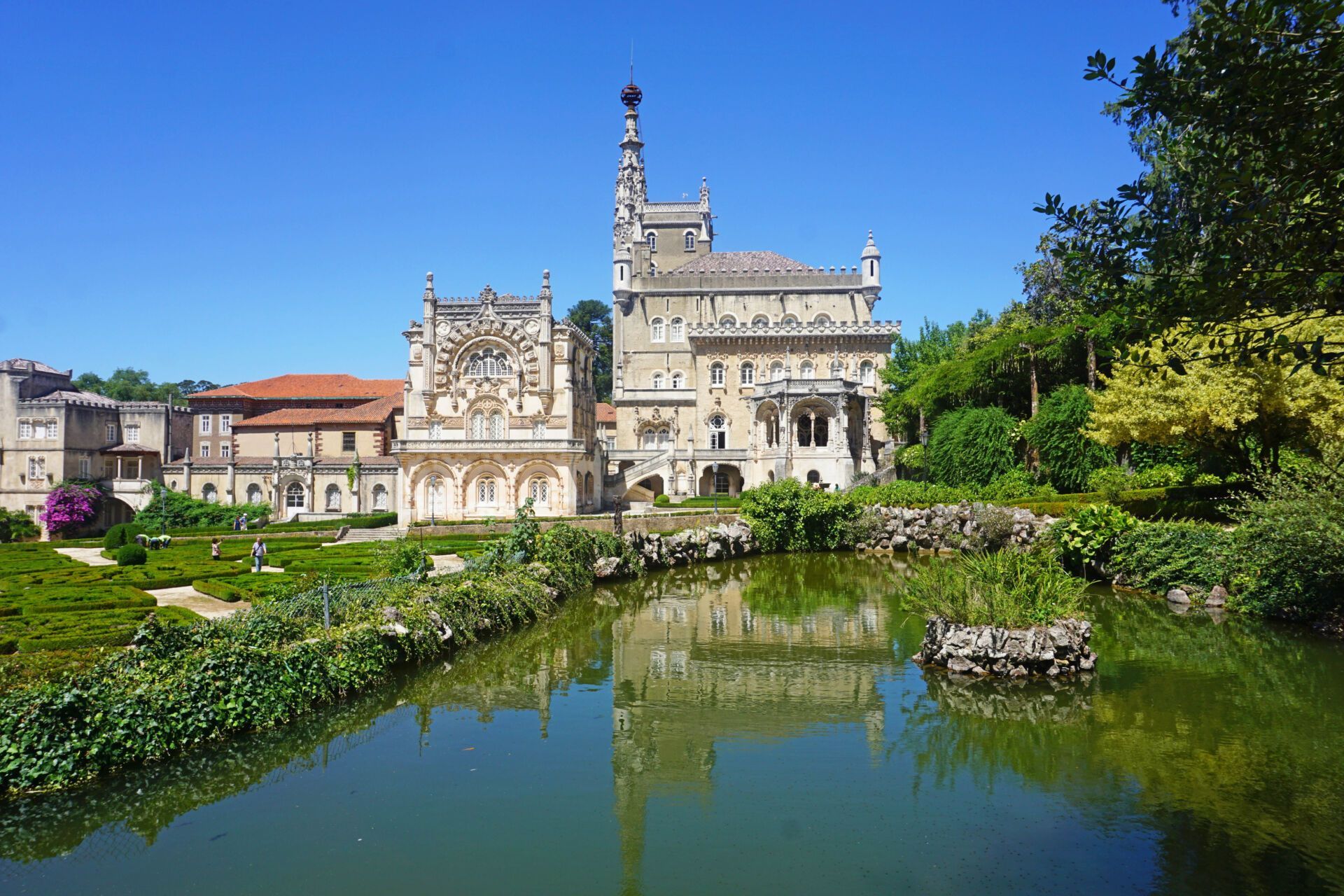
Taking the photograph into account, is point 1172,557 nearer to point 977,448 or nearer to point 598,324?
point 977,448

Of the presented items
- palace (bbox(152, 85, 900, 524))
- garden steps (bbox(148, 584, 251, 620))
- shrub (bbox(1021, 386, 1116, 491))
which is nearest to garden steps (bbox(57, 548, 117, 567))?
garden steps (bbox(148, 584, 251, 620))

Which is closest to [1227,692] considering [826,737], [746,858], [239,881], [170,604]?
[826,737]

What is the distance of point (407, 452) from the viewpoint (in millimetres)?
41469

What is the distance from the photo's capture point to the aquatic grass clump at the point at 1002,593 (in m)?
13.8

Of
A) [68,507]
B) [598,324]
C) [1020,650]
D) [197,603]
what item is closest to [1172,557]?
[1020,650]

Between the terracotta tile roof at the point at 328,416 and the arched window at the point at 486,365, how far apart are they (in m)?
8.87

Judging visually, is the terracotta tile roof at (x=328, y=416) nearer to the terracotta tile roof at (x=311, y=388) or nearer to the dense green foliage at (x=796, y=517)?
the terracotta tile roof at (x=311, y=388)

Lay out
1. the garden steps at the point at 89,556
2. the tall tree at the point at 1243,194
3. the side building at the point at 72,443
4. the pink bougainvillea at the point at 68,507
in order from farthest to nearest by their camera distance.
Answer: the side building at the point at 72,443, the pink bougainvillea at the point at 68,507, the garden steps at the point at 89,556, the tall tree at the point at 1243,194

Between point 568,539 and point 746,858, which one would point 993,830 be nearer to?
point 746,858

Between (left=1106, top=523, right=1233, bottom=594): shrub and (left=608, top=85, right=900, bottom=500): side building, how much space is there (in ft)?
76.3

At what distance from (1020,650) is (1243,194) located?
28.4ft

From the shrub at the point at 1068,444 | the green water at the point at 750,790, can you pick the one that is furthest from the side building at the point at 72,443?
the shrub at the point at 1068,444

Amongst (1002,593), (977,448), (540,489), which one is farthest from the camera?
(540,489)

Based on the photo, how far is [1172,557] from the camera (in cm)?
2073
